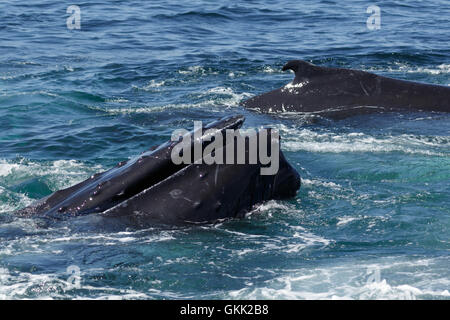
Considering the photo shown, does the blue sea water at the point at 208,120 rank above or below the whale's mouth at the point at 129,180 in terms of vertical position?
below

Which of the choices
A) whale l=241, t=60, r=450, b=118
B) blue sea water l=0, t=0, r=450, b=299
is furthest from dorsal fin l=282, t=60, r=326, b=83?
blue sea water l=0, t=0, r=450, b=299

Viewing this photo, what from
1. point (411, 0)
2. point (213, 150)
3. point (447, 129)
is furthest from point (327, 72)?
point (411, 0)

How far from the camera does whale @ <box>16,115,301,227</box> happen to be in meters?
9.61

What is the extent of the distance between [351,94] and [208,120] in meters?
3.02

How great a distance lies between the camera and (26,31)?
30969 mm

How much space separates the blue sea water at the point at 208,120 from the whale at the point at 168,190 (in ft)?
0.62

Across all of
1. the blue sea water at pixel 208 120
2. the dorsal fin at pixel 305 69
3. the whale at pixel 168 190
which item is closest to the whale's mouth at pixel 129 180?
the whale at pixel 168 190

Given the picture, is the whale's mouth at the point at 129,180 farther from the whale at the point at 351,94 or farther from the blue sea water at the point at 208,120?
the whale at the point at 351,94

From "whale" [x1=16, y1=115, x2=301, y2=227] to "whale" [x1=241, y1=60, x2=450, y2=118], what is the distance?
23.9ft

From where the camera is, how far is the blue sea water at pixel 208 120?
29.6 ft

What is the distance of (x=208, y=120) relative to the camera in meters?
17.2

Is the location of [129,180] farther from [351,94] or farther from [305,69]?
[351,94]

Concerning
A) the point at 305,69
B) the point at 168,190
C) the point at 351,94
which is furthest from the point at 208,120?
the point at 168,190
